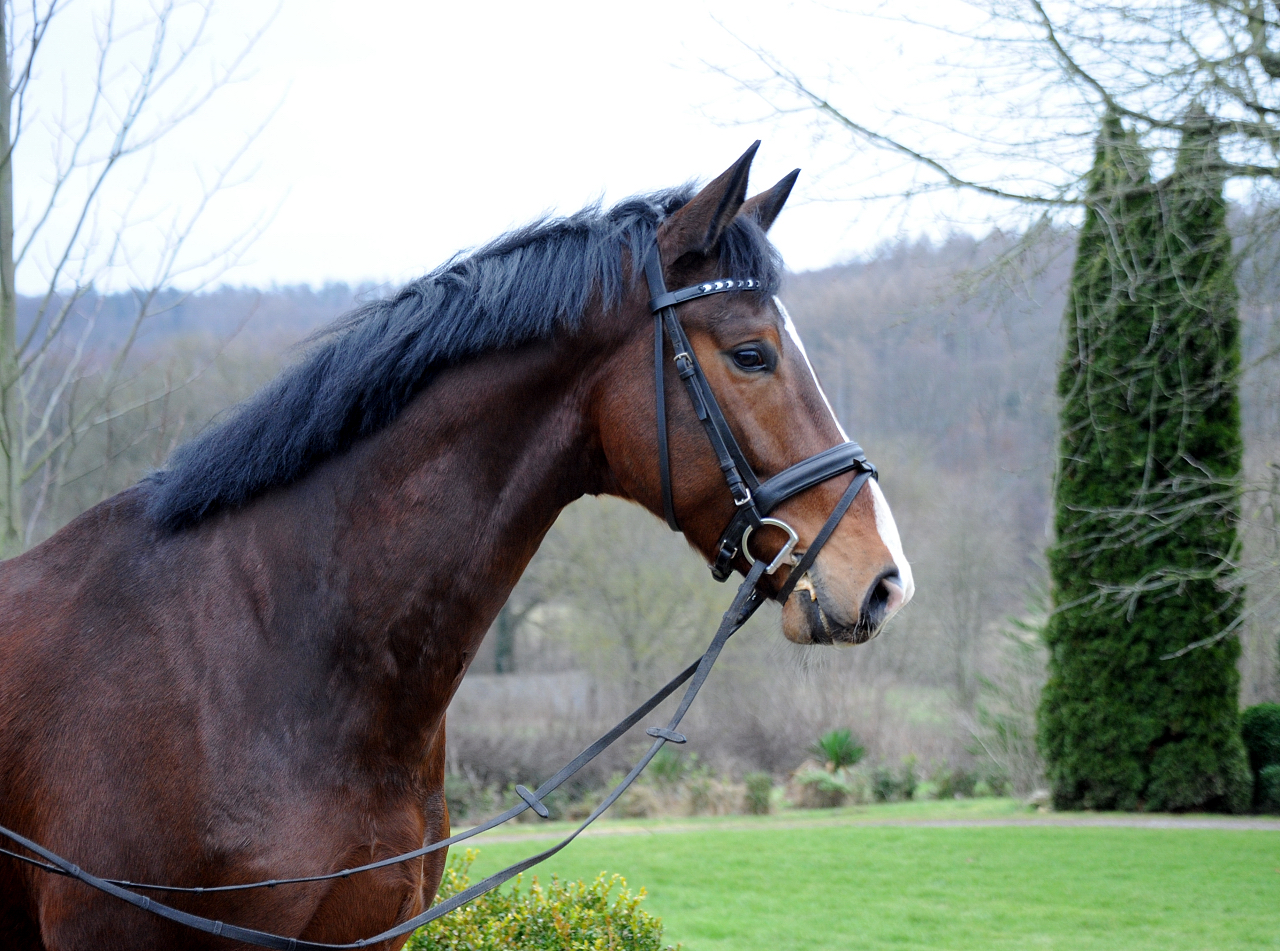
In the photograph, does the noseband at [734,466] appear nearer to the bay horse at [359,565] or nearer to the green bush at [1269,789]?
the bay horse at [359,565]

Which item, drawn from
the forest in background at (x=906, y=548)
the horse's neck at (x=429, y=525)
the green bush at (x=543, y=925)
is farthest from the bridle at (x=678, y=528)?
the forest in background at (x=906, y=548)

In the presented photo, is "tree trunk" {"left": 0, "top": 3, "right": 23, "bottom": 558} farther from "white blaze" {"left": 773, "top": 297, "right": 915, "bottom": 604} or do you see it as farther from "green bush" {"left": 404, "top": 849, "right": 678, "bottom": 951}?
"white blaze" {"left": 773, "top": 297, "right": 915, "bottom": 604}

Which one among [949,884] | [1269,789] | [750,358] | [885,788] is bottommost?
[885,788]

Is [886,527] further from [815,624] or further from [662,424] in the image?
[662,424]

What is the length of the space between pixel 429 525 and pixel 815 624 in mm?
866

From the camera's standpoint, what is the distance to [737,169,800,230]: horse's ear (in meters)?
2.30

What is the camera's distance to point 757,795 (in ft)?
46.4

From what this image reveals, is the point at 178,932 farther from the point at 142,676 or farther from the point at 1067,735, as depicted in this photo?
the point at 1067,735

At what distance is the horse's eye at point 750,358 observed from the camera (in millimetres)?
2055

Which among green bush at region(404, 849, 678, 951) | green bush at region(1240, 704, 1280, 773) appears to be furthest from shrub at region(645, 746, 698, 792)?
green bush at region(404, 849, 678, 951)

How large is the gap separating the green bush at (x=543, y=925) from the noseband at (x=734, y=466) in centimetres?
231

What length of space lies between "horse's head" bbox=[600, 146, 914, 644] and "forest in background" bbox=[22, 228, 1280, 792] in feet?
12.4

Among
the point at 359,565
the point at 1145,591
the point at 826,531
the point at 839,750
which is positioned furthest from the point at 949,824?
the point at 359,565

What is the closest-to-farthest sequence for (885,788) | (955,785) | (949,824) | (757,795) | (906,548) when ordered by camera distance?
(949,824)
(757,795)
(885,788)
(955,785)
(906,548)
